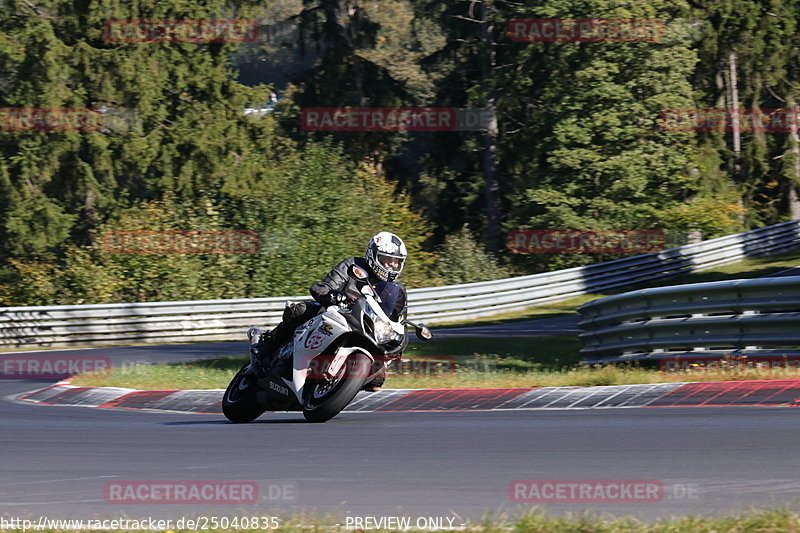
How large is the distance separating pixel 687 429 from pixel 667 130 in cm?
3320

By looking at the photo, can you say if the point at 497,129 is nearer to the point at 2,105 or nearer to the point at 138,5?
the point at 138,5

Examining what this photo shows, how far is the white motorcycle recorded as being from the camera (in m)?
9.42

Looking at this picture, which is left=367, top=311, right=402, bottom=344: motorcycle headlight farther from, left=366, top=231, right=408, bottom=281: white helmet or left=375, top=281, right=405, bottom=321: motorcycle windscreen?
left=366, top=231, right=408, bottom=281: white helmet

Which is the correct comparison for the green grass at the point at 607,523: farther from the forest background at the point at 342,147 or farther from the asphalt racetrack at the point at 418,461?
the forest background at the point at 342,147

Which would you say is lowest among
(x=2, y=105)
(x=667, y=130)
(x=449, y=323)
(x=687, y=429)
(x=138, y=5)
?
(x=449, y=323)

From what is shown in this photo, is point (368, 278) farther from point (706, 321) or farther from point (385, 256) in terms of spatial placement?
point (706, 321)

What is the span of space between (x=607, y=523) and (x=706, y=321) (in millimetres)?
8049

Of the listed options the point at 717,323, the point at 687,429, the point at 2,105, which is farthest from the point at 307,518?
the point at 2,105

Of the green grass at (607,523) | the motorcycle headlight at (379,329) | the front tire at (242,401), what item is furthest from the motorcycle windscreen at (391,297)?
the green grass at (607,523)

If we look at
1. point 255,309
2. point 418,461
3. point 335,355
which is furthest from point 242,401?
point 255,309

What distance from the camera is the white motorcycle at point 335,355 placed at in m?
9.42

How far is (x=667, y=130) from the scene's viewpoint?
4016 centimetres

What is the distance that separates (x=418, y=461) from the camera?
7418mm

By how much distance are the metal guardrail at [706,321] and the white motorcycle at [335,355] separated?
174 inches
